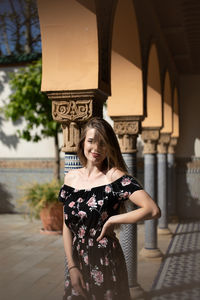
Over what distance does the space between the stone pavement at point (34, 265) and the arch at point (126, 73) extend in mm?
2205

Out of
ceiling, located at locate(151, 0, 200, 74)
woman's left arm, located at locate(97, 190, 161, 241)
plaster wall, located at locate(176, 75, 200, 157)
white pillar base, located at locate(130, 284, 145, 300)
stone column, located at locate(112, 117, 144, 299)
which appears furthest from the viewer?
plaster wall, located at locate(176, 75, 200, 157)

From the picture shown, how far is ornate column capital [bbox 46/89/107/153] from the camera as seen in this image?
3.12m

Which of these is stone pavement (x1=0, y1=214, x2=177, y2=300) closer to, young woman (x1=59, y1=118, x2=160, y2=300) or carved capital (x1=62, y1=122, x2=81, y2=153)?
carved capital (x1=62, y1=122, x2=81, y2=153)

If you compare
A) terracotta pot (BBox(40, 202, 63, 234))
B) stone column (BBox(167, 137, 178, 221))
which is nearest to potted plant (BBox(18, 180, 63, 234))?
terracotta pot (BBox(40, 202, 63, 234))

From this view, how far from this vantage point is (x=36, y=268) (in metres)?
5.85

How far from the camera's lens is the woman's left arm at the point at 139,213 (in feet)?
6.69

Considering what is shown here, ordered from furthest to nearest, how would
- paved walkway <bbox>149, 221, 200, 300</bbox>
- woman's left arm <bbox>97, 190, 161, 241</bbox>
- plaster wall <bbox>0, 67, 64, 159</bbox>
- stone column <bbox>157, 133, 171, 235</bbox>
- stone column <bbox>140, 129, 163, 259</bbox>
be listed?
plaster wall <bbox>0, 67, 64, 159</bbox>, stone column <bbox>157, 133, 171, 235</bbox>, stone column <bbox>140, 129, 163, 259</bbox>, paved walkway <bbox>149, 221, 200, 300</bbox>, woman's left arm <bbox>97, 190, 161, 241</bbox>

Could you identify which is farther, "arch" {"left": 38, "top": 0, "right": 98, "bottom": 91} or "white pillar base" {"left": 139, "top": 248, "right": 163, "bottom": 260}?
"white pillar base" {"left": 139, "top": 248, "right": 163, "bottom": 260}

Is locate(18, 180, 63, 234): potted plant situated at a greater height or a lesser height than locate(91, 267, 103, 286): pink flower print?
lesser

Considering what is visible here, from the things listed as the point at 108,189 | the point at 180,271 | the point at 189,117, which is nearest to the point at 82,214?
the point at 108,189

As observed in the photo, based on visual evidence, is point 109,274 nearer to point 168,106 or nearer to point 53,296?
point 53,296

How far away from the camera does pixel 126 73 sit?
193 inches

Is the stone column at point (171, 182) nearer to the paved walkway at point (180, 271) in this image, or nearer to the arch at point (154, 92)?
the paved walkway at point (180, 271)

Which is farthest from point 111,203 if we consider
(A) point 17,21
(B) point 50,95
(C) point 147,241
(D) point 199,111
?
(A) point 17,21
